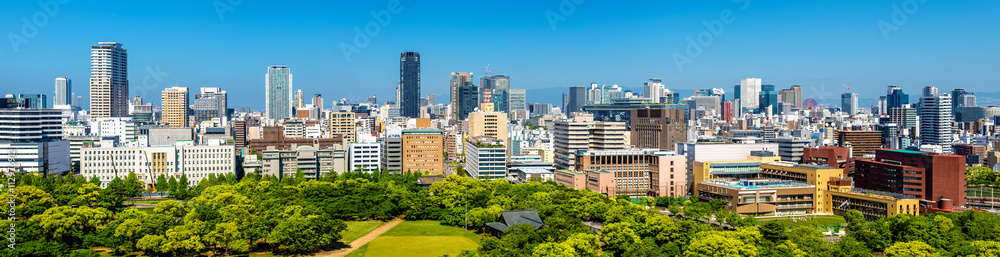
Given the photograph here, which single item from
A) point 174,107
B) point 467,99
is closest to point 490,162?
point 174,107

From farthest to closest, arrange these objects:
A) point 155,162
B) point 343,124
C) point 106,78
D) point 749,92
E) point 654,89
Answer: point 749,92
point 654,89
point 106,78
point 343,124
point 155,162

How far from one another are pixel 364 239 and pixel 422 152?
2682 centimetres

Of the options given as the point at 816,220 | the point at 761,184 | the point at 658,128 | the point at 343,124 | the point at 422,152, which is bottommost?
the point at 816,220

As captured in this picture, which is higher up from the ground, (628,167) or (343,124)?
(343,124)

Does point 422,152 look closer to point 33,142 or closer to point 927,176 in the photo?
point 33,142

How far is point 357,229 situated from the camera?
3234cm

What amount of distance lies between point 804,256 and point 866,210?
1714 cm

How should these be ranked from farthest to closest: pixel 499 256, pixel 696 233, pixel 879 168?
pixel 879 168 < pixel 696 233 < pixel 499 256

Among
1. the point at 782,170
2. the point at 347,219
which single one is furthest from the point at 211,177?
the point at 782,170

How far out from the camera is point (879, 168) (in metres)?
42.8

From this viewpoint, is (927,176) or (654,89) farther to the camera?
(654,89)

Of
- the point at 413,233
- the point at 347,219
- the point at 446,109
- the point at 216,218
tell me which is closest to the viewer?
the point at 216,218

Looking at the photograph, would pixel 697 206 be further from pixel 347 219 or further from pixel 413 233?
pixel 347 219

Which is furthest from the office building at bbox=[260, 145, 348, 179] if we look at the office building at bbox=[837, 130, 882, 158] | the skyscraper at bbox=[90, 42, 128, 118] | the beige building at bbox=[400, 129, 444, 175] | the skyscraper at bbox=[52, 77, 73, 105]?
the skyscraper at bbox=[52, 77, 73, 105]
